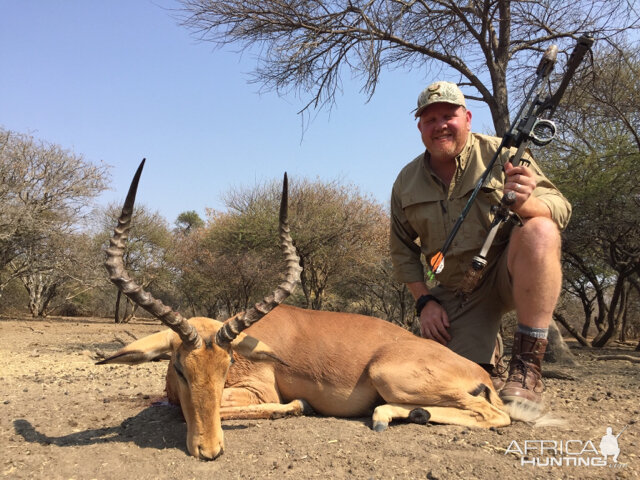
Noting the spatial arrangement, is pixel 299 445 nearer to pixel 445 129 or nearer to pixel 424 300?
pixel 424 300

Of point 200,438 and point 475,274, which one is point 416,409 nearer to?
point 475,274

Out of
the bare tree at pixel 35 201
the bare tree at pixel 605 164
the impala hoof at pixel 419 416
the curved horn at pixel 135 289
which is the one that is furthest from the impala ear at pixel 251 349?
the bare tree at pixel 35 201

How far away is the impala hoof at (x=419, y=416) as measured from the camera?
4012 mm

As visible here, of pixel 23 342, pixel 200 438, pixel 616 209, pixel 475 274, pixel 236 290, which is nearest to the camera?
pixel 200 438

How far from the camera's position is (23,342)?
14539mm

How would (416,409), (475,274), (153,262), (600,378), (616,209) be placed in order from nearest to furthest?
1. (416,409)
2. (475,274)
3. (600,378)
4. (616,209)
5. (153,262)

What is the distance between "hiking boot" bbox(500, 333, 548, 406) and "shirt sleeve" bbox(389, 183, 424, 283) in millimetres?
1429

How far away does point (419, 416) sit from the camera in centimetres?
403

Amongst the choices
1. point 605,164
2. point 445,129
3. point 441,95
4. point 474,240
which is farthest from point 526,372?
point 605,164

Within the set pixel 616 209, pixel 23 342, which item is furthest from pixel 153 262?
pixel 616 209

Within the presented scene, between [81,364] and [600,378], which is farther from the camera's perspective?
[81,364]

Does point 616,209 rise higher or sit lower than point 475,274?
higher

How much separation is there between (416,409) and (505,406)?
74 centimetres

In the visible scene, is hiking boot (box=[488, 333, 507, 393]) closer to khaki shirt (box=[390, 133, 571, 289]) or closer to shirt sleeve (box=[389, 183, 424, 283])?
khaki shirt (box=[390, 133, 571, 289])
